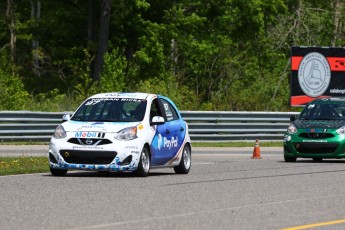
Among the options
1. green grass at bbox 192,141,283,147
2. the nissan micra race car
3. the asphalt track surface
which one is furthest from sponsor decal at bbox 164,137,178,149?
green grass at bbox 192,141,283,147

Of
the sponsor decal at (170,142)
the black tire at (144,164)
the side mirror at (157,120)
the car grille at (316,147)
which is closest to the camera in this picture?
the black tire at (144,164)

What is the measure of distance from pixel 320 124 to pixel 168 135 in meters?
6.35

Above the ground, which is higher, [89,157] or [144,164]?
[89,157]

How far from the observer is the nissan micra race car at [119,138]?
64.2 feet

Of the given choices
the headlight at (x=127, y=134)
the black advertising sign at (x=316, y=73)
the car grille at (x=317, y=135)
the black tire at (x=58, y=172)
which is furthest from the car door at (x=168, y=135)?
the black advertising sign at (x=316, y=73)

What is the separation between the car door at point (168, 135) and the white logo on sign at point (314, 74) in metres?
20.5

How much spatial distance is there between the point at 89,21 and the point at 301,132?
24.9 metres

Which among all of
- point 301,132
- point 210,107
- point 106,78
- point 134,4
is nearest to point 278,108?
point 210,107

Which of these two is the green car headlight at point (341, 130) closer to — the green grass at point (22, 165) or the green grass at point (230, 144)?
the green grass at point (22, 165)

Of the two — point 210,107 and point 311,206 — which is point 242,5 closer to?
point 210,107

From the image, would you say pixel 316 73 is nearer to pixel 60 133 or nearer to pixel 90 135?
pixel 60 133

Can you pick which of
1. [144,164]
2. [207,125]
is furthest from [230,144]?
[144,164]

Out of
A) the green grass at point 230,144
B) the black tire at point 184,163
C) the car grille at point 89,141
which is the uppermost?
the car grille at point 89,141

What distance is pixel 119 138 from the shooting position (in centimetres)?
1964
